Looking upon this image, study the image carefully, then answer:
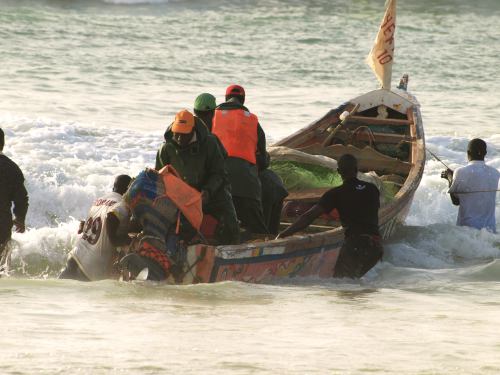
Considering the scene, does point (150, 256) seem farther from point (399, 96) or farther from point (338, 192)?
point (399, 96)

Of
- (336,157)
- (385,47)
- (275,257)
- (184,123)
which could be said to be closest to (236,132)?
(184,123)

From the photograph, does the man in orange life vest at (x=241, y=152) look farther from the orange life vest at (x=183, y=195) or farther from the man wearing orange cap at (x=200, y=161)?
the orange life vest at (x=183, y=195)

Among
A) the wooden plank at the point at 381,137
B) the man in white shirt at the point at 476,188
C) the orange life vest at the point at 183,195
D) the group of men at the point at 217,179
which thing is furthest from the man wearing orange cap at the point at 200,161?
the wooden plank at the point at 381,137

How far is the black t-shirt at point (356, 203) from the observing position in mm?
9430

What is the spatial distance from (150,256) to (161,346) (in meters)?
1.86

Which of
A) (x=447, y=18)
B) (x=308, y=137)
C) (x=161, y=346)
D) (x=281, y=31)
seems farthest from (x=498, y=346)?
(x=447, y=18)

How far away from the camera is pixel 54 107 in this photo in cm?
2006

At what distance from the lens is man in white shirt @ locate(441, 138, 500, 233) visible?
11.1 m

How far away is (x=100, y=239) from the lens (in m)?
8.79

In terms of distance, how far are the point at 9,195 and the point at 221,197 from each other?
1.80 meters

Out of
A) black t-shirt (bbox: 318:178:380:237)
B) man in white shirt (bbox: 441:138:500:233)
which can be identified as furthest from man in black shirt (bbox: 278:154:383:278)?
man in white shirt (bbox: 441:138:500:233)

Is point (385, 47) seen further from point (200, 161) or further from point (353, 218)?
point (200, 161)

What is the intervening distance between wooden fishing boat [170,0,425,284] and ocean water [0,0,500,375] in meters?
0.19

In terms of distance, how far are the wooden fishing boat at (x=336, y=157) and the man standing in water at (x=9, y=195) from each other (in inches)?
63.4
